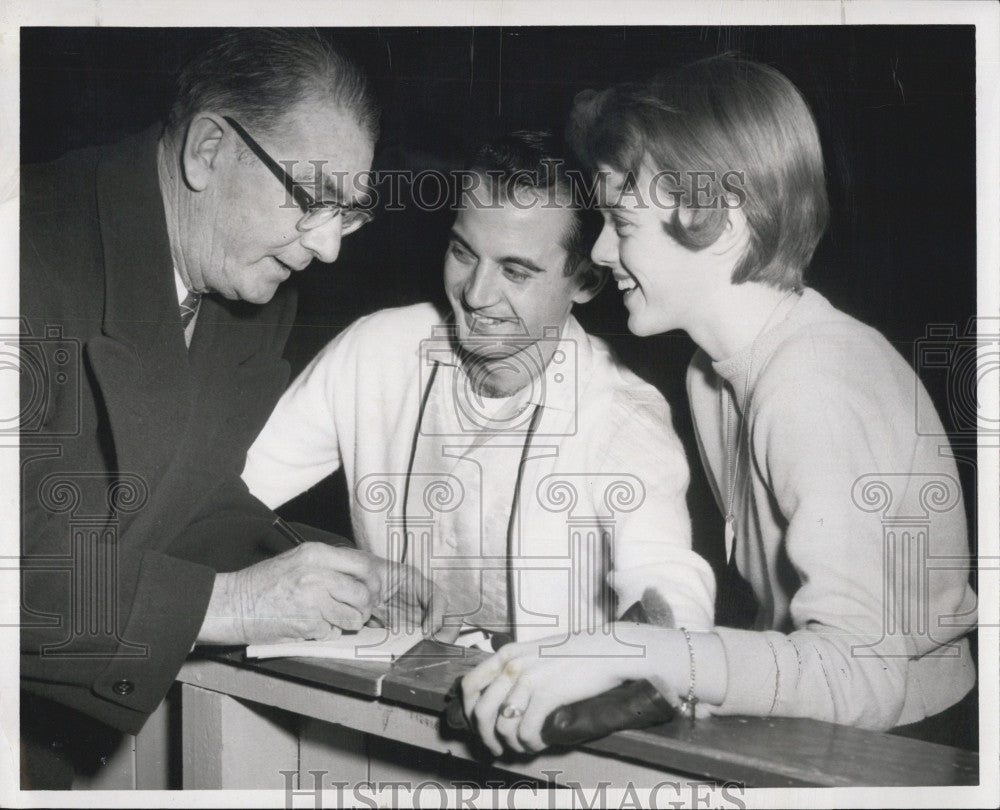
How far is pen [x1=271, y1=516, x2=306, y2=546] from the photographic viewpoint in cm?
157

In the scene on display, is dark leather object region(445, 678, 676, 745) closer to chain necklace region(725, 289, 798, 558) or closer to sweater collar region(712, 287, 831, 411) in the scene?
chain necklace region(725, 289, 798, 558)

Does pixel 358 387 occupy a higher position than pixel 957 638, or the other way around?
pixel 358 387

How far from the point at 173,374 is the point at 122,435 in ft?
0.40

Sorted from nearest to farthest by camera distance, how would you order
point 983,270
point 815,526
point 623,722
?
point 623,722, point 815,526, point 983,270

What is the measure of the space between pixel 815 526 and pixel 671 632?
26 cm

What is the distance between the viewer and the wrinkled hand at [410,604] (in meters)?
1.55

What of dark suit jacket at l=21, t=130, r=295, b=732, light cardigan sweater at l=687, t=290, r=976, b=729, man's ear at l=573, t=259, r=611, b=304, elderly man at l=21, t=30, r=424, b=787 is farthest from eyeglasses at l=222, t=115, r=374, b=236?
light cardigan sweater at l=687, t=290, r=976, b=729

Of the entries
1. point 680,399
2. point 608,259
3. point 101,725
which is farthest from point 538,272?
point 101,725

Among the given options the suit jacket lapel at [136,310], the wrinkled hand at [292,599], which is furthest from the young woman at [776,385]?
the suit jacket lapel at [136,310]

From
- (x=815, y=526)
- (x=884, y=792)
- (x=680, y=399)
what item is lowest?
(x=884, y=792)

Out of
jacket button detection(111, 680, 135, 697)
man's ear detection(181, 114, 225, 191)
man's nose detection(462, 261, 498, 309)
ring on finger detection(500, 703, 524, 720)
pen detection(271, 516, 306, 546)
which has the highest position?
man's ear detection(181, 114, 225, 191)

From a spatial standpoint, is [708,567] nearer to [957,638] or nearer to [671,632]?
[671,632]

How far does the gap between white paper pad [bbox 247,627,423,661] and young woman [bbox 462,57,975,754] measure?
0.67ft

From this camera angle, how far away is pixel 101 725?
158 centimetres
